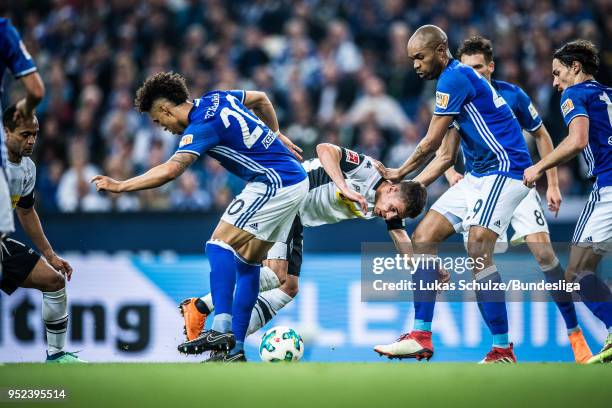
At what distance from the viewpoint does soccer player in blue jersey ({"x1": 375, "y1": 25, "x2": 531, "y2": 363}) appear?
250 inches

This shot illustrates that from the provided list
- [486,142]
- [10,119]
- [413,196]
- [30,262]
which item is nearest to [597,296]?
[486,142]

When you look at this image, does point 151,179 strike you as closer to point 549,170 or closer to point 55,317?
point 55,317

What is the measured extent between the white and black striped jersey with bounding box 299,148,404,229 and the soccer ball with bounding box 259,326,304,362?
112cm

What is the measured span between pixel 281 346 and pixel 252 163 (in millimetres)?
1363

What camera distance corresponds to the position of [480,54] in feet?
23.9

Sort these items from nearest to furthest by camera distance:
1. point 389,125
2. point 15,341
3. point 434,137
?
point 434,137, point 15,341, point 389,125

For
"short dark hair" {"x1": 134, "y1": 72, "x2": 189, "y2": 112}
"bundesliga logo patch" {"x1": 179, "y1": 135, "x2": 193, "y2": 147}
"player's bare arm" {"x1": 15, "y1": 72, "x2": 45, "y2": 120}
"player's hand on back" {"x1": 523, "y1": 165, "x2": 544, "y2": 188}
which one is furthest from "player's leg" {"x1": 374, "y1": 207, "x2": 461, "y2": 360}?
"player's bare arm" {"x1": 15, "y1": 72, "x2": 45, "y2": 120}

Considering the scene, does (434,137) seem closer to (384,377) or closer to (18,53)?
(384,377)

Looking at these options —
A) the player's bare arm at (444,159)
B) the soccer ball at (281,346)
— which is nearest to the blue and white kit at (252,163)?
the soccer ball at (281,346)

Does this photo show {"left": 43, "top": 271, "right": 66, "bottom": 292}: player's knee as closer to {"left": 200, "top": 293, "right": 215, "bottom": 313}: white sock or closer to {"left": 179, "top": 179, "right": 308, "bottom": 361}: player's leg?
{"left": 200, "top": 293, "right": 215, "bottom": 313}: white sock

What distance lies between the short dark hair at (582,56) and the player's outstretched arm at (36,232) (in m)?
4.03

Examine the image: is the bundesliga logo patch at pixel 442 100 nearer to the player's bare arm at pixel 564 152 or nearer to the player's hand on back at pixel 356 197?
the player's bare arm at pixel 564 152

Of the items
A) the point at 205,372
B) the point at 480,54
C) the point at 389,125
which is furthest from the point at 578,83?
the point at 389,125

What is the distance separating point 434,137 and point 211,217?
13.1ft
